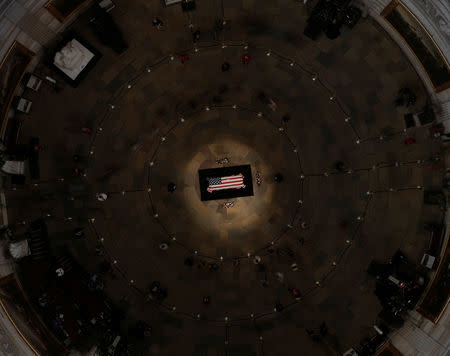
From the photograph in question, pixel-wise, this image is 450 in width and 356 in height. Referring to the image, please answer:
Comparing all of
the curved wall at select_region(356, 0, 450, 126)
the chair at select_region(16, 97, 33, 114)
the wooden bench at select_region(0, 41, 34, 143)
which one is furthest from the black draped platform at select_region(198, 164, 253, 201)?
the curved wall at select_region(356, 0, 450, 126)

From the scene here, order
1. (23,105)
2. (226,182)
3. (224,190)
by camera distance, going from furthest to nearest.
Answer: (224,190) < (226,182) < (23,105)

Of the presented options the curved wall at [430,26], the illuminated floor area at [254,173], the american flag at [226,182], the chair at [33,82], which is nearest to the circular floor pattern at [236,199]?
the illuminated floor area at [254,173]

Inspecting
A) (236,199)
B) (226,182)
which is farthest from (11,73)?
(236,199)

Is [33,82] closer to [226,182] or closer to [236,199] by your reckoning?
[226,182]

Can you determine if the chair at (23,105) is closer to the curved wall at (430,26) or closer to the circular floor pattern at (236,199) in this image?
the circular floor pattern at (236,199)

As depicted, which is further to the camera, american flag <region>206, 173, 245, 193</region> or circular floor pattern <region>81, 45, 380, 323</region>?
circular floor pattern <region>81, 45, 380, 323</region>

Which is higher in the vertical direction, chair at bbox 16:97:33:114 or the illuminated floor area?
chair at bbox 16:97:33:114

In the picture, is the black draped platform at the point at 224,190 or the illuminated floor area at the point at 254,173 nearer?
the illuminated floor area at the point at 254,173

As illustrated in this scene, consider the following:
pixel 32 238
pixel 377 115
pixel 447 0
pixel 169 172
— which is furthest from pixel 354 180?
pixel 32 238

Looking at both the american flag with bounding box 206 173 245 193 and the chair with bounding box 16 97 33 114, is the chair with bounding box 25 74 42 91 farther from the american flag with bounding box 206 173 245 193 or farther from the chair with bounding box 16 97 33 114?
the american flag with bounding box 206 173 245 193
